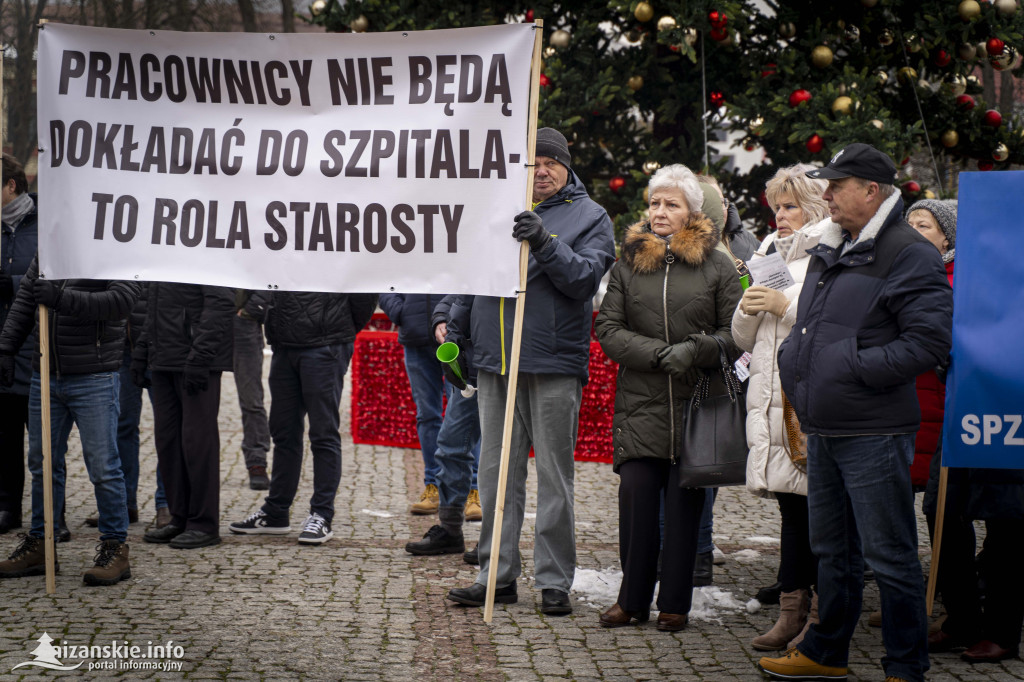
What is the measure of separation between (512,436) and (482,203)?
1.18m

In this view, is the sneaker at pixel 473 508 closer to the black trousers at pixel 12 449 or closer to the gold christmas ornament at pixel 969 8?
the black trousers at pixel 12 449

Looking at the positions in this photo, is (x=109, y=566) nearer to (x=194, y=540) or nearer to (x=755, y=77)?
(x=194, y=540)

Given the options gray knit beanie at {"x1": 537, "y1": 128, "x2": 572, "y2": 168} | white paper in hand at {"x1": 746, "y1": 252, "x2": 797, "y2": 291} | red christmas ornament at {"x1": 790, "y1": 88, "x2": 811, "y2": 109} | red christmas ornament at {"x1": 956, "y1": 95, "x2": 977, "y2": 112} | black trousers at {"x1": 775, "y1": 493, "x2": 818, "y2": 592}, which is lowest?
black trousers at {"x1": 775, "y1": 493, "x2": 818, "y2": 592}

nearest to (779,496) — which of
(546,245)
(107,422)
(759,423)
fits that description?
(759,423)

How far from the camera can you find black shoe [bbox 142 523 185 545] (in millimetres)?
6688

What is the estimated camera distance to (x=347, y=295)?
693 cm

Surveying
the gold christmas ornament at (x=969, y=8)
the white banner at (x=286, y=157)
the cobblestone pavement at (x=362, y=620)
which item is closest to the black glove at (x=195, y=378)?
the cobblestone pavement at (x=362, y=620)

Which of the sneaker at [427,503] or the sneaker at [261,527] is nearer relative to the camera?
the sneaker at [261,527]

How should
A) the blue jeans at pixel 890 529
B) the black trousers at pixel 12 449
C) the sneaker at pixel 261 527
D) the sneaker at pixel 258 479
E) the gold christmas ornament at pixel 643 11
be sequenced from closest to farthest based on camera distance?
the blue jeans at pixel 890 529, the black trousers at pixel 12 449, the sneaker at pixel 261 527, the gold christmas ornament at pixel 643 11, the sneaker at pixel 258 479

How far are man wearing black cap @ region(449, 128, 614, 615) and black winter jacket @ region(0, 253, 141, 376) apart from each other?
1815 millimetres

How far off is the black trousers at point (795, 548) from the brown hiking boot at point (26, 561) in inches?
141

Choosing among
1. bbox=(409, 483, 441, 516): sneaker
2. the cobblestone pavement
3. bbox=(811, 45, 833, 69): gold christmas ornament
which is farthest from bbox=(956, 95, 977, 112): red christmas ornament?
bbox=(409, 483, 441, 516): sneaker

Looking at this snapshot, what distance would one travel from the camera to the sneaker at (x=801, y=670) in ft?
14.6

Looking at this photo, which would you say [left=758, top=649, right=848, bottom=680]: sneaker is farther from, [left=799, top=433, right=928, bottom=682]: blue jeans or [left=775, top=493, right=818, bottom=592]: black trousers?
[left=775, top=493, right=818, bottom=592]: black trousers
